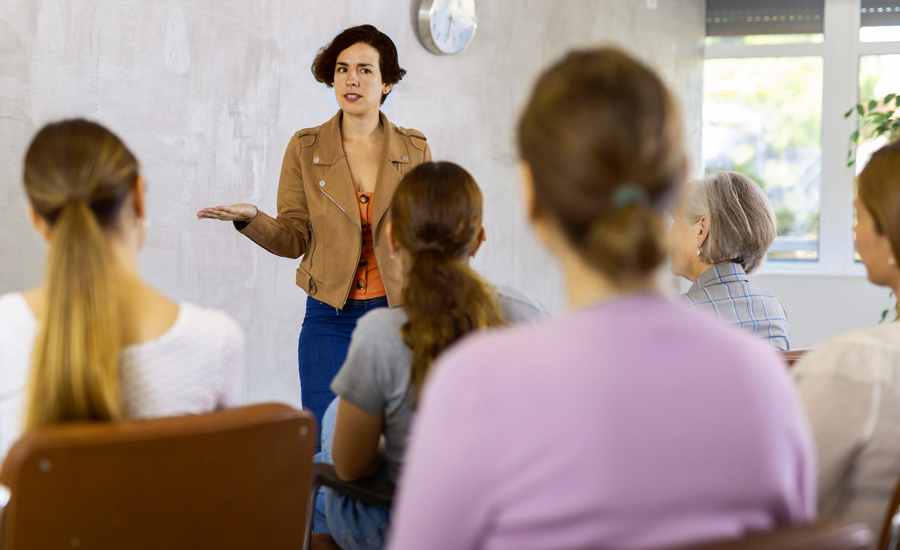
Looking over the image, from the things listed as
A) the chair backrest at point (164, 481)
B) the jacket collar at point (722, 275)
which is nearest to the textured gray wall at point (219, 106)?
the jacket collar at point (722, 275)

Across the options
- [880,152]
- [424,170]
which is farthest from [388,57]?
[880,152]

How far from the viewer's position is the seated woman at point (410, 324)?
1.36 m

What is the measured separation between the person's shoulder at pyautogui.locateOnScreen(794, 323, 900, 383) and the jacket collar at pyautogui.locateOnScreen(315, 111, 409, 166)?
64.6 inches

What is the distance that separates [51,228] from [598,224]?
2.57 ft

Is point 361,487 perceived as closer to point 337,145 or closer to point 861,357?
point 861,357

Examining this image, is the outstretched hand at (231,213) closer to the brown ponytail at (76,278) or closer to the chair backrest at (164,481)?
the brown ponytail at (76,278)

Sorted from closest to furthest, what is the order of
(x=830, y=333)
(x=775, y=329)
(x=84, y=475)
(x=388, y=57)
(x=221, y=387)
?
(x=84, y=475) → (x=221, y=387) → (x=775, y=329) → (x=388, y=57) → (x=830, y=333)

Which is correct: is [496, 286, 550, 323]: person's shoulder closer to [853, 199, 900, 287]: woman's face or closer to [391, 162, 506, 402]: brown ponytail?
[391, 162, 506, 402]: brown ponytail

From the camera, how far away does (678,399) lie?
27.0 inches

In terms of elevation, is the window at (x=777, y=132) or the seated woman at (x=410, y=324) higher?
the window at (x=777, y=132)

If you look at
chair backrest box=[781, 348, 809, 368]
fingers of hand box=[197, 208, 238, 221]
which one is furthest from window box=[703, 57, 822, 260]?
fingers of hand box=[197, 208, 238, 221]

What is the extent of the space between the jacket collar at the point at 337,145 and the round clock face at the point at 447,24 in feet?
4.99

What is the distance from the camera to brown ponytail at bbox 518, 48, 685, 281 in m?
0.71

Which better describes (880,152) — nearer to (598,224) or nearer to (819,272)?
(598,224)
